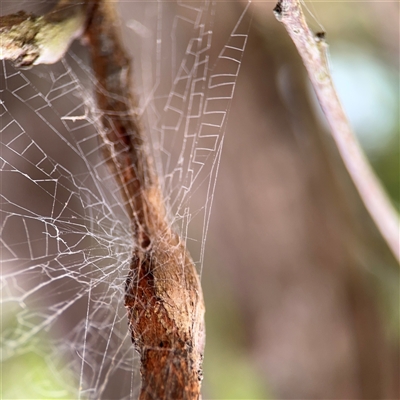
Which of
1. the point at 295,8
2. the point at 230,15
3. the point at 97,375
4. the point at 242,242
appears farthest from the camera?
the point at 242,242

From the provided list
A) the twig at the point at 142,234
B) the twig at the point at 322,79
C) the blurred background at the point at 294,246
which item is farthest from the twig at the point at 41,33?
the blurred background at the point at 294,246

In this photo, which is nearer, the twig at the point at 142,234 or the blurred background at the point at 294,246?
the twig at the point at 142,234

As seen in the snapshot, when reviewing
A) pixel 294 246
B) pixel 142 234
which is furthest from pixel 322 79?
pixel 294 246

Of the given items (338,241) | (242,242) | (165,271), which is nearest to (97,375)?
(165,271)

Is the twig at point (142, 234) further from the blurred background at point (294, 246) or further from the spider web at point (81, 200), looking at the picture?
the blurred background at point (294, 246)

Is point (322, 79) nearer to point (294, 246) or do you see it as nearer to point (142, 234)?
point (142, 234)

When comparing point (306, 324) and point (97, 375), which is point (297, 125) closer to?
point (306, 324)

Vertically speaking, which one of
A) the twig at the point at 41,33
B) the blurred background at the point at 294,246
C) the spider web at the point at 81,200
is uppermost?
the twig at the point at 41,33
